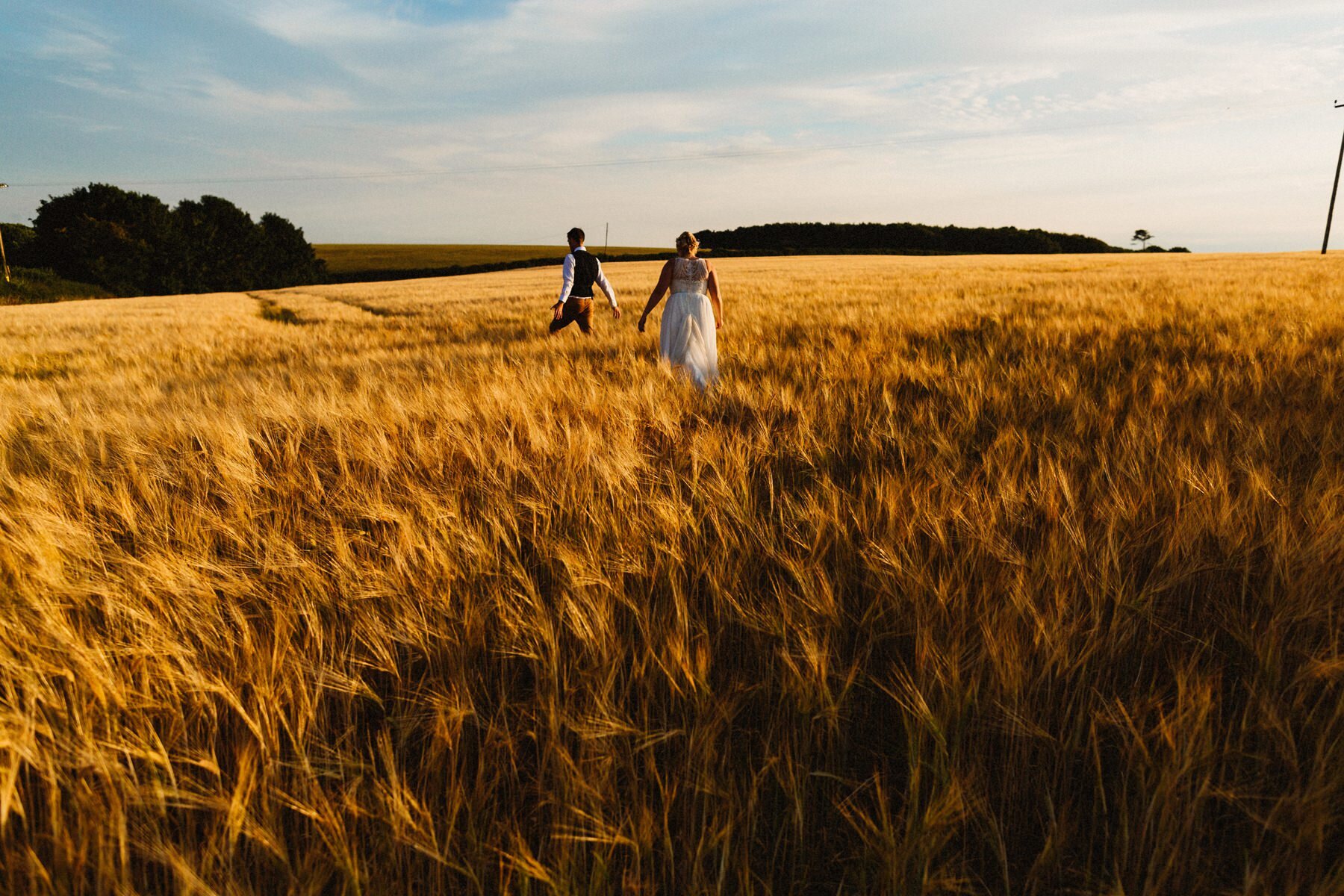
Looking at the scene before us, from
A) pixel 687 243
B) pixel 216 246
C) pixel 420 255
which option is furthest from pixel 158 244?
pixel 687 243

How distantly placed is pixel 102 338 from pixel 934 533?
14.1 metres

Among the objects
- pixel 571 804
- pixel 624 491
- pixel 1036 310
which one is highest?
pixel 1036 310

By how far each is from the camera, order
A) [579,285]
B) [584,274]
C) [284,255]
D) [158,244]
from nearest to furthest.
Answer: [584,274], [579,285], [158,244], [284,255]

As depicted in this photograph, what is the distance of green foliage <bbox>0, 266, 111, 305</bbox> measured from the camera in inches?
1516

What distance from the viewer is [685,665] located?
3.18ft

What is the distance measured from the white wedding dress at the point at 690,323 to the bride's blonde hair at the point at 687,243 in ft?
0.28

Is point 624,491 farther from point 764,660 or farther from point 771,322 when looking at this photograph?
point 771,322

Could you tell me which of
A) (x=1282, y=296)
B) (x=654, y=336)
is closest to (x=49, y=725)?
(x=654, y=336)

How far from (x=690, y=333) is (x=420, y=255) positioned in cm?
9433

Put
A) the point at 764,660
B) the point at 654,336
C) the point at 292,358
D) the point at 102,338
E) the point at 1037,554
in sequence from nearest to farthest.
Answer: the point at 764,660
the point at 1037,554
the point at 292,358
the point at 654,336
the point at 102,338

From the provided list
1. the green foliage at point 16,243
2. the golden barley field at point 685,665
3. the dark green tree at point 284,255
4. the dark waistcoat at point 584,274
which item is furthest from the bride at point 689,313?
the dark green tree at point 284,255

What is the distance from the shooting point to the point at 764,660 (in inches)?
42.4

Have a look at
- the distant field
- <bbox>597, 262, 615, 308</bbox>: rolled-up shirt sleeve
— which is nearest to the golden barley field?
<bbox>597, 262, 615, 308</bbox>: rolled-up shirt sleeve

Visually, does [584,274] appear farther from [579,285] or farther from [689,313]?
[689,313]
